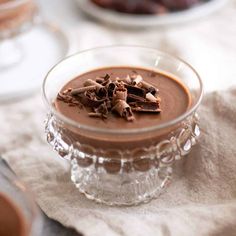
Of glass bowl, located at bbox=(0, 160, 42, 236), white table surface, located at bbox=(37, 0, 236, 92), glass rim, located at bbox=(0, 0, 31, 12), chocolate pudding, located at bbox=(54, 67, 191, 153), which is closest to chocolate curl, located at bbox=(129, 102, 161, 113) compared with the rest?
chocolate pudding, located at bbox=(54, 67, 191, 153)

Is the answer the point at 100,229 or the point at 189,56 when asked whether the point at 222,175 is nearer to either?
the point at 100,229

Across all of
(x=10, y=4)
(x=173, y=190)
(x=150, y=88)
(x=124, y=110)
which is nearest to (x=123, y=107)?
(x=124, y=110)

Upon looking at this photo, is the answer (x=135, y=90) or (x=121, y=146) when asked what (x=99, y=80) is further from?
(x=121, y=146)

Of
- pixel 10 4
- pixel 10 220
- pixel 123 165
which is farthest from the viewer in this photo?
pixel 10 4

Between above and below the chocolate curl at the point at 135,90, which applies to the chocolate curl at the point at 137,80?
below

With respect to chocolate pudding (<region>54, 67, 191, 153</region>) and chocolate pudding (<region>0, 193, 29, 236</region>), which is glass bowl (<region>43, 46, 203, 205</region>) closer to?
chocolate pudding (<region>54, 67, 191, 153</region>)

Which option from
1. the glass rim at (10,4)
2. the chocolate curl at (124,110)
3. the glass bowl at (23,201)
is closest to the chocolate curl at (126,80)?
the chocolate curl at (124,110)

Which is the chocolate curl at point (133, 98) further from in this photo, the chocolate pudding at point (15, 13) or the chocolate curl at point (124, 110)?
the chocolate pudding at point (15, 13)
